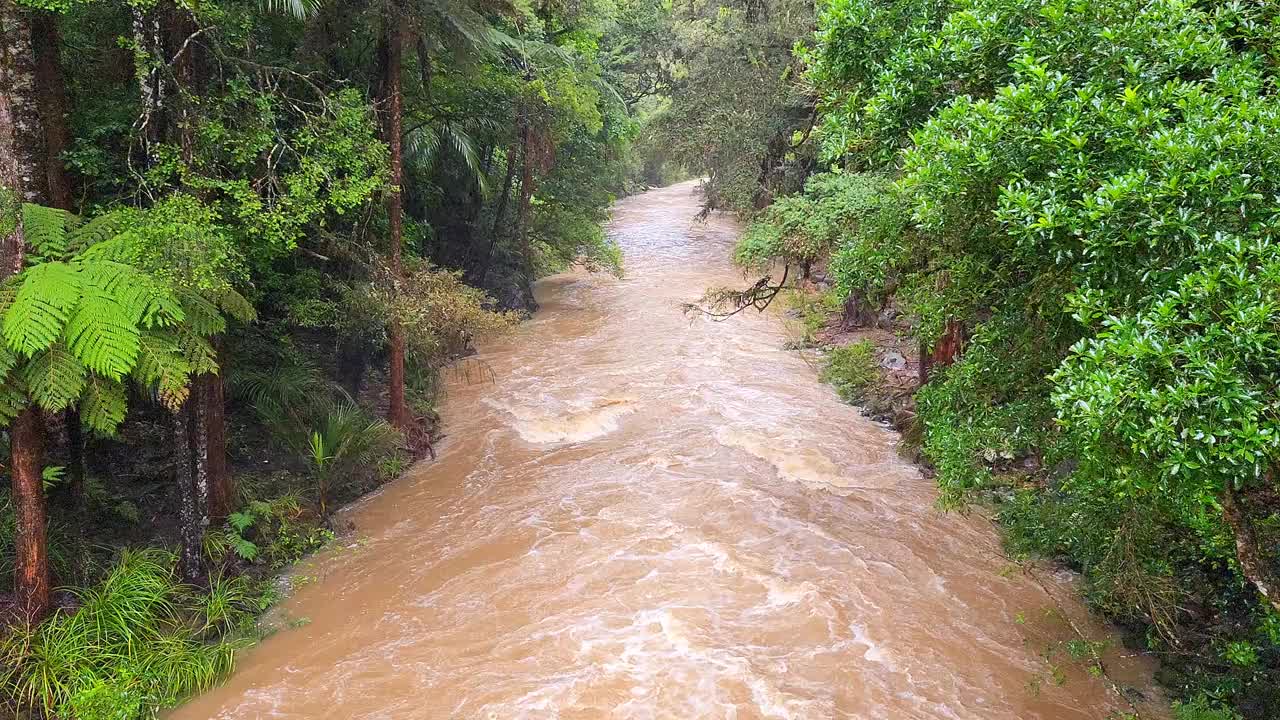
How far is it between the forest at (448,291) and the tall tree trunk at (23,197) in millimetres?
22

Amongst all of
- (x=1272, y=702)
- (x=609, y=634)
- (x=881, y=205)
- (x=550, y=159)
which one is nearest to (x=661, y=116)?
(x=550, y=159)

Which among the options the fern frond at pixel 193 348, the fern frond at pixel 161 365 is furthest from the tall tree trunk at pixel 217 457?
the fern frond at pixel 161 365

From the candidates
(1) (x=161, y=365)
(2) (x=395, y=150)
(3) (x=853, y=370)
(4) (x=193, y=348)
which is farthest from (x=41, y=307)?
(3) (x=853, y=370)

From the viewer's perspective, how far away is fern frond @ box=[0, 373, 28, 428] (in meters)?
4.98

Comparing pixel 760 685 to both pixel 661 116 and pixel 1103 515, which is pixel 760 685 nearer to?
pixel 1103 515

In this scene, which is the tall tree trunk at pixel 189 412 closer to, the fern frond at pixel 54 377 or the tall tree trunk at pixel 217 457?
the tall tree trunk at pixel 217 457

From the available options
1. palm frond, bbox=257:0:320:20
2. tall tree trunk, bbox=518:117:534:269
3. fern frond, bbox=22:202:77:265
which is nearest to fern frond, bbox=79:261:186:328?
fern frond, bbox=22:202:77:265

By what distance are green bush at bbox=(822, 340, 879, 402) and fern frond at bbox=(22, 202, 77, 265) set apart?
11142mm

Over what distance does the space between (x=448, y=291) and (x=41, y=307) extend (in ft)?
16.7

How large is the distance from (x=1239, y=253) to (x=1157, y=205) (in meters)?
0.43

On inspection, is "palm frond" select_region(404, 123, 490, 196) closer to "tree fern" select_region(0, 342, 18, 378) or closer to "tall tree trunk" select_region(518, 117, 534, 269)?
"tall tree trunk" select_region(518, 117, 534, 269)

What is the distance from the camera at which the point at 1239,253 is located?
10.9 feet

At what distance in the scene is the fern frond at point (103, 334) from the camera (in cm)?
499

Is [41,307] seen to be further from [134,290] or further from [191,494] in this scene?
[191,494]
